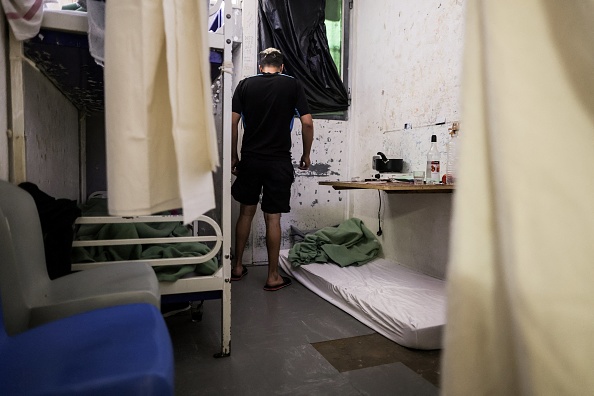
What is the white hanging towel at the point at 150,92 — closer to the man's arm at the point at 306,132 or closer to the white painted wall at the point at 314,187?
the man's arm at the point at 306,132

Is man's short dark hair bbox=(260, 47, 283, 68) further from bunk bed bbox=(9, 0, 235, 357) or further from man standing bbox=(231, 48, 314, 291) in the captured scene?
bunk bed bbox=(9, 0, 235, 357)

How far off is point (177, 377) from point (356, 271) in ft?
5.26

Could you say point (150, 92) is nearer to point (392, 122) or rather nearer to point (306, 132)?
point (306, 132)

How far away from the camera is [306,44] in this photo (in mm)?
3451

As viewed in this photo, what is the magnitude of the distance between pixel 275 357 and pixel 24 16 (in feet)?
5.32

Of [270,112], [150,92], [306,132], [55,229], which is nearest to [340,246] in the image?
[306,132]

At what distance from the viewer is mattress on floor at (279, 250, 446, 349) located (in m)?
1.78

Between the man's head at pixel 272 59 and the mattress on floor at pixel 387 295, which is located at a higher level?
the man's head at pixel 272 59

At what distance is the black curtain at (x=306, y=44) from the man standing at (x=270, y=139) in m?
0.80

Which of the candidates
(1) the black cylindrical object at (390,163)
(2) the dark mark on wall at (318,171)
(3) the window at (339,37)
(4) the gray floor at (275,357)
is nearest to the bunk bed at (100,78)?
(4) the gray floor at (275,357)

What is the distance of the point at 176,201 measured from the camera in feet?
2.31

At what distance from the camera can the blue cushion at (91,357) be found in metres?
0.64

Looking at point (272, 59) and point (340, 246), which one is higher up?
point (272, 59)

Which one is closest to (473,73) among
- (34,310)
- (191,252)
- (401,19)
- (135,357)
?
(135,357)
